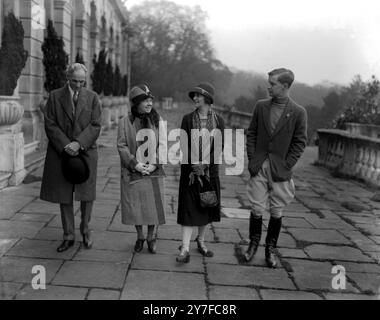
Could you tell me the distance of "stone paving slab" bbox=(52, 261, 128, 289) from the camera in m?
3.78

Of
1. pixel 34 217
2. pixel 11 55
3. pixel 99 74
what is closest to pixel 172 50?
pixel 99 74

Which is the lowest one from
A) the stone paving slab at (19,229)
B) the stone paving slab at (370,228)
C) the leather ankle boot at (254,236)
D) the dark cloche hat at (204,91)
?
the stone paving slab at (370,228)

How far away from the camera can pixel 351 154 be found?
34.4 ft

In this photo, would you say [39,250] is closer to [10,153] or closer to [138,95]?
[138,95]

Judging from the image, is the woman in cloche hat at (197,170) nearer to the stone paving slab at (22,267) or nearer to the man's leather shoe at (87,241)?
the man's leather shoe at (87,241)

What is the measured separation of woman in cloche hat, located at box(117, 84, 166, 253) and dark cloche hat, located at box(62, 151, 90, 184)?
36 centimetres

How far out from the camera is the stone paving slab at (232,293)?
3675 millimetres

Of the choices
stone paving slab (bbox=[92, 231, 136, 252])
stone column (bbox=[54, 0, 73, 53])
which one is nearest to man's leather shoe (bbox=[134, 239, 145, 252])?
stone paving slab (bbox=[92, 231, 136, 252])

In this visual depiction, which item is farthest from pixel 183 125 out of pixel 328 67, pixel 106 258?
pixel 328 67

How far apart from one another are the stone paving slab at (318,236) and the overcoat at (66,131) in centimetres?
245

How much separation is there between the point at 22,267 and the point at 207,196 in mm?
1671

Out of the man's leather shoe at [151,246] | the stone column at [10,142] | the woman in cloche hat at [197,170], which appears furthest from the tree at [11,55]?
the woman in cloche hat at [197,170]

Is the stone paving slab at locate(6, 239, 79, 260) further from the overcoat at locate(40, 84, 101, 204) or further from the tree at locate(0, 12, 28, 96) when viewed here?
the tree at locate(0, 12, 28, 96)
